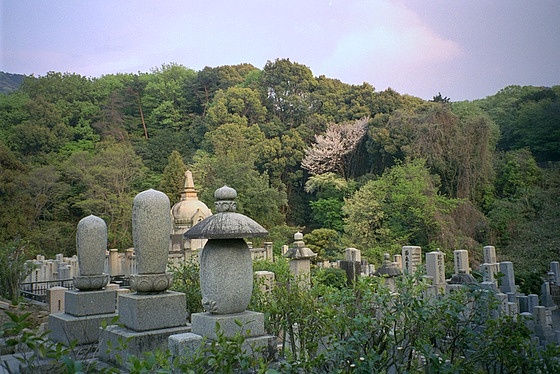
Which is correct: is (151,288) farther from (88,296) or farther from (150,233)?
(88,296)

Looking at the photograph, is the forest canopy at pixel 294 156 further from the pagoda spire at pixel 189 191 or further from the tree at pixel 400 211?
the pagoda spire at pixel 189 191

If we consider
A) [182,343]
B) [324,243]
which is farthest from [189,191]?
[182,343]

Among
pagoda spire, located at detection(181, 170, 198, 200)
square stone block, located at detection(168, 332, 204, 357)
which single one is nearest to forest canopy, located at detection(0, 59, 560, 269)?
pagoda spire, located at detection(181, 170, 198, 200)

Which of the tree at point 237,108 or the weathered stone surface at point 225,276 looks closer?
the weathered stone surface at point 225,276

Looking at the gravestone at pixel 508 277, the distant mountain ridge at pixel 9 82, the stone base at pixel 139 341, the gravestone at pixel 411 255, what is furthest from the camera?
the distant mountain ridge at pixel 9 82

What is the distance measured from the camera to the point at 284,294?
609 cm

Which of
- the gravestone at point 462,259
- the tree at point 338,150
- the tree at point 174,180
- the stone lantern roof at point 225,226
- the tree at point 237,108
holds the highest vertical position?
the tree at point 237,108

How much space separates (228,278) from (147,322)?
156cm

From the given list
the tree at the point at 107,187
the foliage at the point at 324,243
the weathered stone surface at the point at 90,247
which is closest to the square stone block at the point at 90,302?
the weathered stone surface at the point at 90,247

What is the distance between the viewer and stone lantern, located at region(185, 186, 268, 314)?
485 centimetres

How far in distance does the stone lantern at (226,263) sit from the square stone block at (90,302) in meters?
2.71

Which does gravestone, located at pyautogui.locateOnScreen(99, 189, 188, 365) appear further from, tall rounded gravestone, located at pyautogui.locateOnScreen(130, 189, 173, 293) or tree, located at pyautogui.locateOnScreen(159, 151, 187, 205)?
tree, located at pyautogui.locateOnScreen(159, 151, 187, 205)

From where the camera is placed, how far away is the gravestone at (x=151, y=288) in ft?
18.8

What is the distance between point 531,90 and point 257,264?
16.3m
